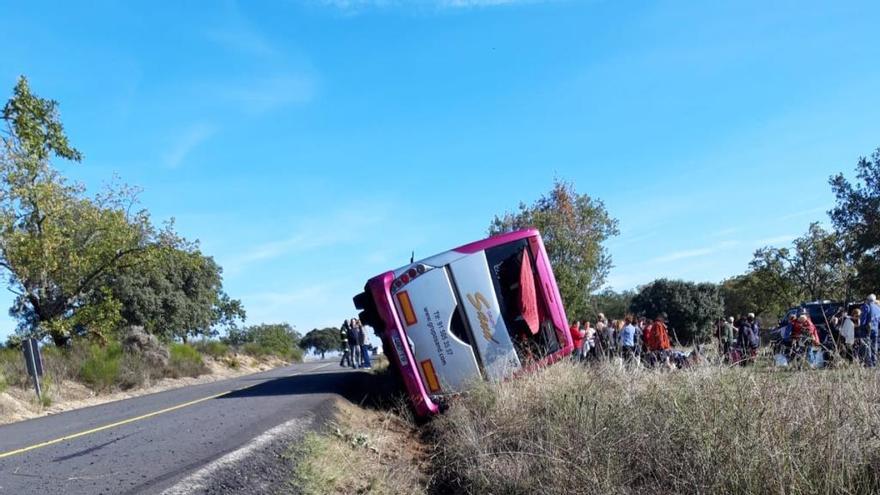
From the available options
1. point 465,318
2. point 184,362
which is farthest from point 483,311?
point 184,362

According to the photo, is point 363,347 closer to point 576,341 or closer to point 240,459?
point 576,341

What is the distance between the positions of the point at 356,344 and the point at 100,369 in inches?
313

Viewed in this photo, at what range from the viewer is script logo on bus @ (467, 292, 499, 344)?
9.11 meters

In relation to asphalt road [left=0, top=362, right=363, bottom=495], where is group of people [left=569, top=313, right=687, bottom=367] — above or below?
below

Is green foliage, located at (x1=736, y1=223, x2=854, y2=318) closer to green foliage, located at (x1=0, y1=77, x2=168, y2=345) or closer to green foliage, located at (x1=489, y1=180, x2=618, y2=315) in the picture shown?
green foliage, located at (x1=489, y1=180, x2=618, y2=315)

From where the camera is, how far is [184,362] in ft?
78.8

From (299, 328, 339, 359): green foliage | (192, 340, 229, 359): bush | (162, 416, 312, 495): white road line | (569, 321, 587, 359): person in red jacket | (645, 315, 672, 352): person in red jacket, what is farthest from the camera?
(299, 328, 339, 359): green foliage

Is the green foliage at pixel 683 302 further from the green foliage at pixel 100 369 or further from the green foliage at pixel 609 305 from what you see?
the green foliage at pixel 100 369

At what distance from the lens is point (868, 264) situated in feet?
107

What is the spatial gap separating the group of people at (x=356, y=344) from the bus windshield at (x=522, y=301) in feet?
41.6

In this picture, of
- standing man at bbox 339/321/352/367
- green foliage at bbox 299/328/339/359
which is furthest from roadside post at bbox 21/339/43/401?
green foliage at bbox 299/328/339/359

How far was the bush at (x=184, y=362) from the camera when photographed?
23.1 meters

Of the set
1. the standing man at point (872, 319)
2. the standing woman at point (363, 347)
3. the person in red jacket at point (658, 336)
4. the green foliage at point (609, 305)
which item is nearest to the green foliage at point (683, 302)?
the green foliage at point (609, 305)

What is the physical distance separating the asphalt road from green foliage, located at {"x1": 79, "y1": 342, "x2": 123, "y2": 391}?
7.08 metres
